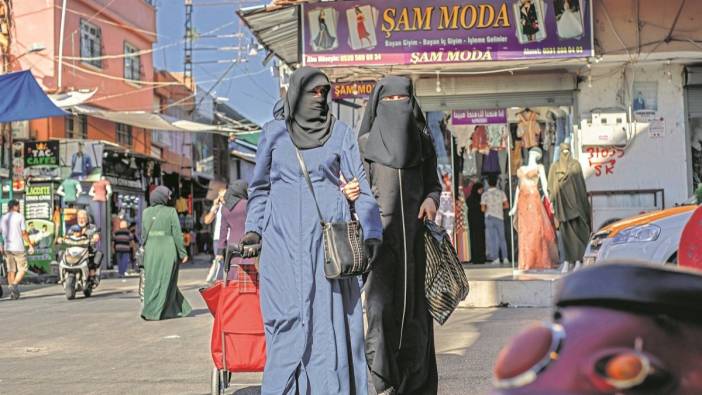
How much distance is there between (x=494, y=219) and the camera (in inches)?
611

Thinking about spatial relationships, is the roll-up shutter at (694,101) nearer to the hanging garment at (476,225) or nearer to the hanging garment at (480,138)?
the hanging garment at (480,138)

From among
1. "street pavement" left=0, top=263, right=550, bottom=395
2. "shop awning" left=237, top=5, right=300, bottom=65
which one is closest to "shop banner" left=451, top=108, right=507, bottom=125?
"shop awning" left=237, top=5, right=300, bottom=65

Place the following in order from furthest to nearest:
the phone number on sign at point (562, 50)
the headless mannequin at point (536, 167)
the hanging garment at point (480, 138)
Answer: the hanging garment at point (480, 138)
the headless mannequin at point (536, 167)
the phone number on sign at point (562, 50)

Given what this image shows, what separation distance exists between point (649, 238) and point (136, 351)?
472 cm

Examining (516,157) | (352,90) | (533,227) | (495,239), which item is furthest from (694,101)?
(352,90)

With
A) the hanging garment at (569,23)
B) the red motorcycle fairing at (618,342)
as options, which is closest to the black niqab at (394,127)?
the red motorcycle fairing at (618,342)

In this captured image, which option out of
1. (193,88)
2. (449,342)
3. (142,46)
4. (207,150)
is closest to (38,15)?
(142,46)

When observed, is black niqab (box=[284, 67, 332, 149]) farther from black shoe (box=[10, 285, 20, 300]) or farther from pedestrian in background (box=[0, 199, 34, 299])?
pedestrian in background (box=[0, 199, 34, 299])

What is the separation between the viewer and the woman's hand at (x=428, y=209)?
17.4 feet

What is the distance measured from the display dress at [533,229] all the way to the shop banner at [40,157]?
1360cm

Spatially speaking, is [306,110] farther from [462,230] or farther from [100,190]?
[100,190]

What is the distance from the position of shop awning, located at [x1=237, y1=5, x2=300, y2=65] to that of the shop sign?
714mm

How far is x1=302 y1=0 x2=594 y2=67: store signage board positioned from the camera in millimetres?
12227

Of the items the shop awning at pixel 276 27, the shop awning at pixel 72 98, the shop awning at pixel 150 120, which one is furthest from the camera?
the shop awning at pixel 150 120
